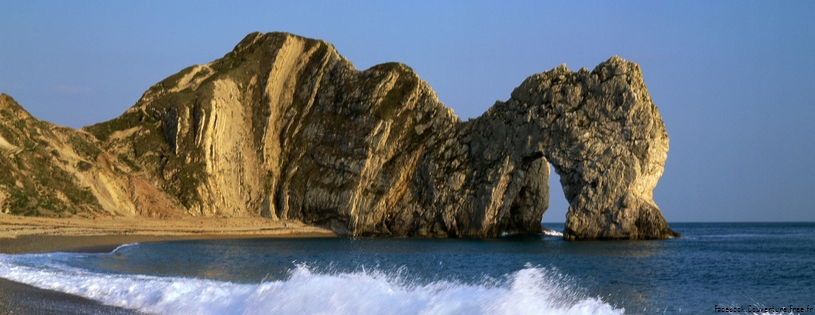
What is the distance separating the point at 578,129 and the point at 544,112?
3.82 meters

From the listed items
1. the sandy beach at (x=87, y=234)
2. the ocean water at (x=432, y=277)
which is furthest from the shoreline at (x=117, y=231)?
the ocean water at (x=432, y=277)

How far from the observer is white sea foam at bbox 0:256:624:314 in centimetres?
1766

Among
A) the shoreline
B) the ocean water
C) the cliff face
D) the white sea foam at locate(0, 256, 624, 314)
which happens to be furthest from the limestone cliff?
the white sea foam at locate(0, 256, 624, 314)

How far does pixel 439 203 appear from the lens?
76938 millimetres

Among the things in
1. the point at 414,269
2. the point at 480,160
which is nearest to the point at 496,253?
the point at 414,269

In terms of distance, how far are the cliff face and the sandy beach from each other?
3853mm

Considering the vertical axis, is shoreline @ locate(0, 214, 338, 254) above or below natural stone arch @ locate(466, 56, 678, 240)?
below

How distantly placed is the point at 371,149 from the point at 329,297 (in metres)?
61.9

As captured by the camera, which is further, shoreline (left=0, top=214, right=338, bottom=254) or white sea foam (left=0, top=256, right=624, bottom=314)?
shoreline (left=0, top=214, right=338, bottom=254)

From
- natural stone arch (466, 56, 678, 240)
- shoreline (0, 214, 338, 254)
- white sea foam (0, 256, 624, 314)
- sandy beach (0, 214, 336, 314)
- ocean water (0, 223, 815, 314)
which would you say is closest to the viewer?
white sea foam (0, 256, 624, 314)

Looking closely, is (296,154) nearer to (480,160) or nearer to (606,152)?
(480,160)

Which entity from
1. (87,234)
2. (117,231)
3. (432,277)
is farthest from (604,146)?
(87,234)

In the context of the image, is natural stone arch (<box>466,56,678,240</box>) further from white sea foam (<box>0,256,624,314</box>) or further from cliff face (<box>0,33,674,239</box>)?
white sea foam (<box>0,256,624,314</box>)

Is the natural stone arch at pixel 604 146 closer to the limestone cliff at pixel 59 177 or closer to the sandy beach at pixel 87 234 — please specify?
the sandy beach at pixel 87 234
